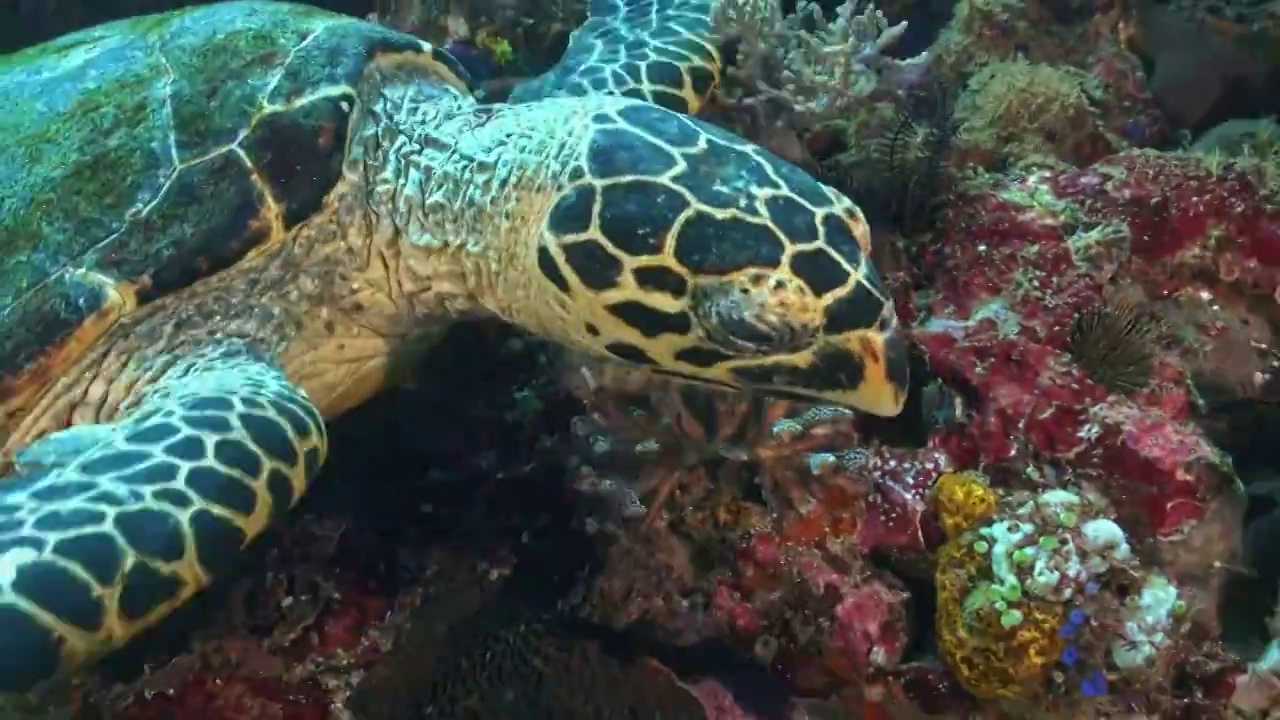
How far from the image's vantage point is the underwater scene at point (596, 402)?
163 cm

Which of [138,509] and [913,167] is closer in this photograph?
[138,509]

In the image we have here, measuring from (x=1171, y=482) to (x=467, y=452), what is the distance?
1483 mm

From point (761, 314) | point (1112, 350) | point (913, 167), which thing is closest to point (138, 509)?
point (761, 314)

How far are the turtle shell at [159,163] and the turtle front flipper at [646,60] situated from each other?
0.53 meters

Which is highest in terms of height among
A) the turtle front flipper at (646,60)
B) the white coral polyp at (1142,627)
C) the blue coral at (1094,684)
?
the turtle front flipper at (646,60)

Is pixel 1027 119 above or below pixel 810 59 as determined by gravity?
below

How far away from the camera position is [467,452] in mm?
2127

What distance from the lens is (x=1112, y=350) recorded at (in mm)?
1982

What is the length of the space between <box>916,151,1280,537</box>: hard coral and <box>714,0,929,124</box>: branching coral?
17.2 inches

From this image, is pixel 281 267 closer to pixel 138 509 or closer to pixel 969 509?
pixel 138 509

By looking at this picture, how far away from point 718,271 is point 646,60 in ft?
4.09

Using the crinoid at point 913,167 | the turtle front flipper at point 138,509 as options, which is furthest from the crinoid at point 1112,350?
the turtle front flipper at point 138,509

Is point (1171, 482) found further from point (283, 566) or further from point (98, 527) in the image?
point (98, 527)

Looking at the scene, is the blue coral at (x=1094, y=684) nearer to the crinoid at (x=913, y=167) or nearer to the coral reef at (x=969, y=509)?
the coral reef at (x=969, y=509)
